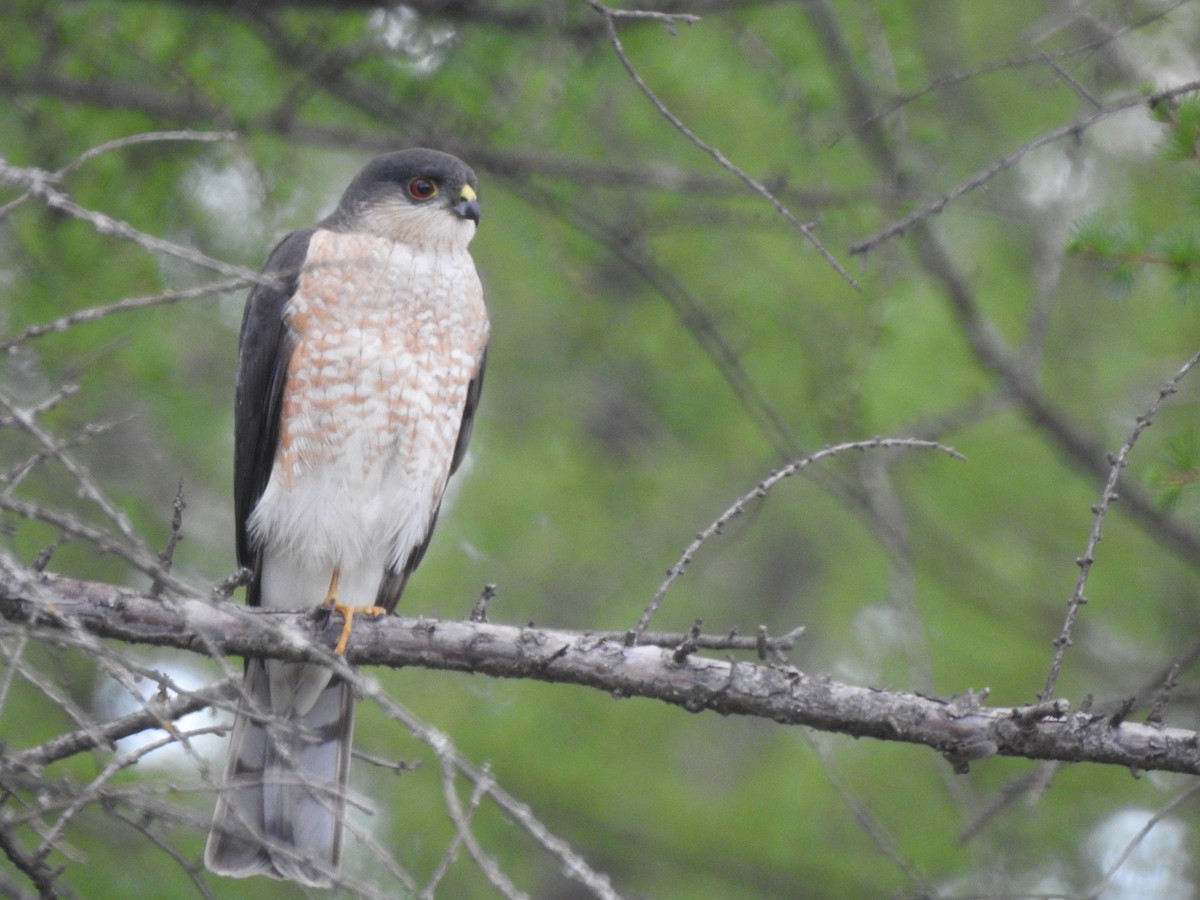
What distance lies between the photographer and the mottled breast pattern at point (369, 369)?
4555 mm

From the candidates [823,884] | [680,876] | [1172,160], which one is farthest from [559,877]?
[1172,160]

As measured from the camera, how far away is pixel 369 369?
15.0 ft

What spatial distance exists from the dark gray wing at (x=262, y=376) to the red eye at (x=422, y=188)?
0.44 m

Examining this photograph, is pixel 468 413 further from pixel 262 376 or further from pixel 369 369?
pixel 262 376

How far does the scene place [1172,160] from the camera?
357 cm

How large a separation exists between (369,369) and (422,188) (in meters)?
0.81

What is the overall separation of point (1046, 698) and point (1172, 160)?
1.57 meters

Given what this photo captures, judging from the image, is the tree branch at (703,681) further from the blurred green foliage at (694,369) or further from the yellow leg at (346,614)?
the blurred green foliage at (694,369)

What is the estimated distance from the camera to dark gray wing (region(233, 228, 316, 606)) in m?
4.62

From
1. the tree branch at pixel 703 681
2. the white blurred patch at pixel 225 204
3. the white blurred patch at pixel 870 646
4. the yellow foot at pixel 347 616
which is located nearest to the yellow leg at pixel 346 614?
the yellow foot at pixel 347 616

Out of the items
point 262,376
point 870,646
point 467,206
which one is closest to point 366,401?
point 262,376

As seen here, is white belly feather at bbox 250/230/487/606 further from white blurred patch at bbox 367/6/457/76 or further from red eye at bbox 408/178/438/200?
white blurred patch at bbox 367/6/457/76

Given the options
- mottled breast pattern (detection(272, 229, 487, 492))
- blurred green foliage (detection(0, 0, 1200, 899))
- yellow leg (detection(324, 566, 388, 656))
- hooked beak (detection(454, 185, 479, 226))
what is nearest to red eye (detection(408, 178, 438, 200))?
hooked beak (detection(454, 185, 479, 226))

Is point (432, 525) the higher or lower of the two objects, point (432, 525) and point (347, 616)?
the higher
